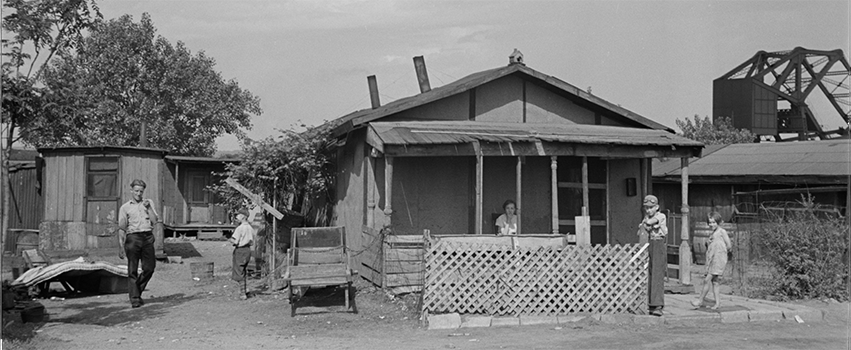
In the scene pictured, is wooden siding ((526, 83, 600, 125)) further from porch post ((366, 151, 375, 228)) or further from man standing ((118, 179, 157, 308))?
man standing ((118, 179, 157, 308))

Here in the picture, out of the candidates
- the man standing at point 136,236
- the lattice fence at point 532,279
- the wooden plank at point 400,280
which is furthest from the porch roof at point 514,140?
the man standing at point 136,236

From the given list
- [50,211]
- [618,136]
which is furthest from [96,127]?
[618,136]

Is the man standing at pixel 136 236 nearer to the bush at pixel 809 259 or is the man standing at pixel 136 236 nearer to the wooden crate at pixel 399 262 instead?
the wooden crate at pixel 399 262

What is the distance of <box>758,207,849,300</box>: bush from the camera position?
12.7 meters

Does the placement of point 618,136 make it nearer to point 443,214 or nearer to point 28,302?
point 443,214

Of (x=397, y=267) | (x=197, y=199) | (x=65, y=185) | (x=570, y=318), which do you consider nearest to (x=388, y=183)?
(x=397, y=267)

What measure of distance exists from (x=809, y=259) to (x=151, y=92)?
27132 millimetres

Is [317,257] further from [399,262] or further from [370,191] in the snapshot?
[399,262]

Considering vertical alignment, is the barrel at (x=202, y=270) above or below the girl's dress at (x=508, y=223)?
below

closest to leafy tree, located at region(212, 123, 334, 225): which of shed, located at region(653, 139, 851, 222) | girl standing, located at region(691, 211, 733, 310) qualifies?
girl standing, located at region(691, 211, 733, 310)

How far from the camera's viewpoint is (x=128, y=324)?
1032 centimetres

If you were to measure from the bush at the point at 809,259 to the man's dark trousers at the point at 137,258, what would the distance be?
9662 mm

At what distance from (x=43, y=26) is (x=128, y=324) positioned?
385 centimetres

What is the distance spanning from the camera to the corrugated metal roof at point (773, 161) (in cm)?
1817
